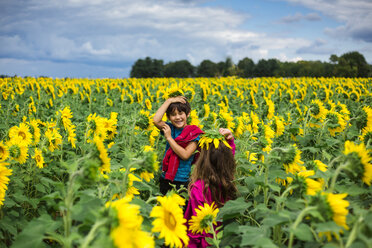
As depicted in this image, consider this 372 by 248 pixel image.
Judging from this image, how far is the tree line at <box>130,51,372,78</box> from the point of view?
3644 centimetres

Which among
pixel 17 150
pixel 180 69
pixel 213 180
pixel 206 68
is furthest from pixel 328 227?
pixel 180 69

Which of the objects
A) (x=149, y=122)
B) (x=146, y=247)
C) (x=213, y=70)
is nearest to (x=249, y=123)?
(x=149, y=122)

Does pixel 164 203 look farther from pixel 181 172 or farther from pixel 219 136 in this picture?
pixel 181 172

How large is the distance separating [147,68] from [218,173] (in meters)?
54.8

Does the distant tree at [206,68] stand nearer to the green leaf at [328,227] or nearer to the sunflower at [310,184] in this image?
the sunflower at [310,184]

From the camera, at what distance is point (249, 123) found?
433 cm

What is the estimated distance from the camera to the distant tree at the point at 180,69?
212 feet

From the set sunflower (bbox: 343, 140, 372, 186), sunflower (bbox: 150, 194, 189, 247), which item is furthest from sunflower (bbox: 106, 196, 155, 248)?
sunflower (bbox: 343, 140, 372, 186)

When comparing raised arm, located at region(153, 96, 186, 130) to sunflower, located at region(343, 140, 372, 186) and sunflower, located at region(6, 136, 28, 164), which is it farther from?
sunflower, located at region(343, 140, 372, 186)

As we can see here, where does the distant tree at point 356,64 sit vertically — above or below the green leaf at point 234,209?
above

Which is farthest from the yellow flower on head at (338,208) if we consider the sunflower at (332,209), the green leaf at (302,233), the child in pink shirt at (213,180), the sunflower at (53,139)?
the sunflower at (53,139)

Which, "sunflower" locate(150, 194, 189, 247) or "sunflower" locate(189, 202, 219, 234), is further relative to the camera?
"sunflower" locate(189, 202, 219, 234)

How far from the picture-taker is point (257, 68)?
51.4m

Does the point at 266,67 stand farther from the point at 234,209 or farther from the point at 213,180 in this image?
the point at 234,209
